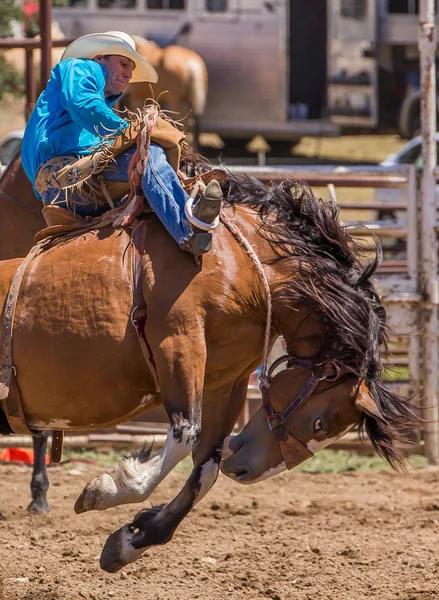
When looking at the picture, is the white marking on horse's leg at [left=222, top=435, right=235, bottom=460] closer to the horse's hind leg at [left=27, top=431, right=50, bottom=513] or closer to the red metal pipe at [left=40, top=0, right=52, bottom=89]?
the horse's hind leg at [left=27, top=431, right=50, bottom=513]

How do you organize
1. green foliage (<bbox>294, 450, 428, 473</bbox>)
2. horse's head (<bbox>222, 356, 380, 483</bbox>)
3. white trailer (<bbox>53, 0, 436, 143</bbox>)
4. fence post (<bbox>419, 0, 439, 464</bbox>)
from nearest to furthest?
horse's head (<bbox>222, 356, 380, 483</bbox>), fence post (<bbox>419, 0, 439, 464</bbox>), green foliage (<bbox>294, 450, 428, 473</bbox>), white trailer (<bbox>53, 0, 436, 143</bbox>)

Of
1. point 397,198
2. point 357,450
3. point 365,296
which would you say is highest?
point 365,296

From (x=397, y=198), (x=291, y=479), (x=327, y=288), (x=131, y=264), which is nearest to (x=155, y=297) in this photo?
(x=131, y=264)

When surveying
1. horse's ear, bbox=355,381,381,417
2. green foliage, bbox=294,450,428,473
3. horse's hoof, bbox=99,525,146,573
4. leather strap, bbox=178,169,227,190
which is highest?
leather strap, bbox=178,169,227,190

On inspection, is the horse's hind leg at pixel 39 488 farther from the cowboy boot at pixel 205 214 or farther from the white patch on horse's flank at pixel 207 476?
the cowboy boot at pixel 205 214

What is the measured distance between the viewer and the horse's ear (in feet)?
→ 13.3

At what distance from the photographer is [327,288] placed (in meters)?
4.05

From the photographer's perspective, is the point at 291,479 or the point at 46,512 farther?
the point at 291,479

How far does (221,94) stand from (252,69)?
0.77 meters

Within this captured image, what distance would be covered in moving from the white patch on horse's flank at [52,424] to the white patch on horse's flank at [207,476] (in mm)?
593

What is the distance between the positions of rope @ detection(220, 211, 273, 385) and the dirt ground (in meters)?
1.13

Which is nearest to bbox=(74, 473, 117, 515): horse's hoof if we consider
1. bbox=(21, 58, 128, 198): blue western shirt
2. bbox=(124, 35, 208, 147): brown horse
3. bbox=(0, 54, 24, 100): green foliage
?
bbox=(21, 58, 128, 198): blue western shirt

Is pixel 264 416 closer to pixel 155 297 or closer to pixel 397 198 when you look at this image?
pixel 155 297

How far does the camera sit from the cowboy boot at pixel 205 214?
384 cm
